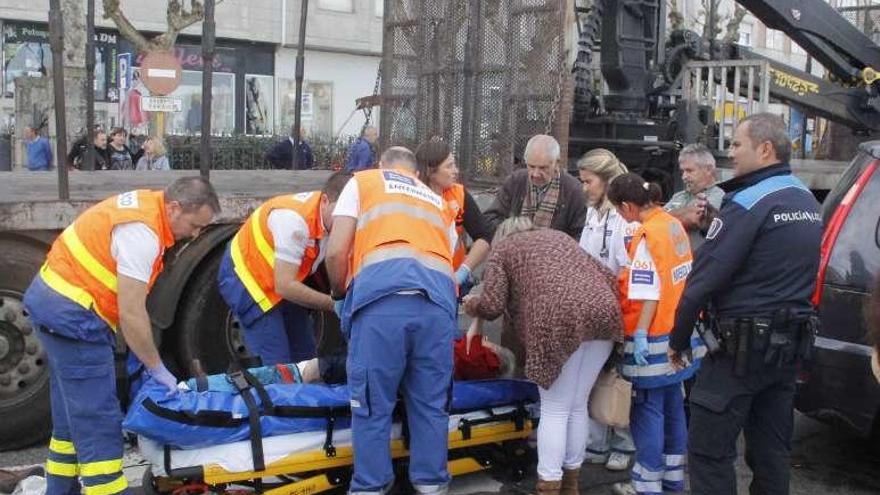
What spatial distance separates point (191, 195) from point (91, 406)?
36.7 inches

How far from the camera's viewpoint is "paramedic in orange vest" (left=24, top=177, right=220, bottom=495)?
3.95 metres

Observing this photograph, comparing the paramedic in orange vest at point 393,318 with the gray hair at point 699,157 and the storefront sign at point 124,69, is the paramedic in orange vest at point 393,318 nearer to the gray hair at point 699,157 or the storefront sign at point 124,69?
the gray hair at point 699,157

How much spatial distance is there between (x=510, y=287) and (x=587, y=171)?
3.62ft

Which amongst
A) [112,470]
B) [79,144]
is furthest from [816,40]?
[112,470]

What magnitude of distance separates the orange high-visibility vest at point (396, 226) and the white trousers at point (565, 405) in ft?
2.33

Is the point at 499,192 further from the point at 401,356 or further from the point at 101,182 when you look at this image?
the point at 101,182

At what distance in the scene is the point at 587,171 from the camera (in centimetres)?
527

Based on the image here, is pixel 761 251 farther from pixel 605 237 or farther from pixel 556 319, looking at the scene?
pixel 605 237

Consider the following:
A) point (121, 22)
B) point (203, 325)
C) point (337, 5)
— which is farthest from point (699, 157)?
point (337, 5)

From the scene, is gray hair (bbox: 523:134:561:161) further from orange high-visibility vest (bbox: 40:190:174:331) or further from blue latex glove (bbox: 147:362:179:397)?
blue latex glove (bbox: 147:362:179:397)

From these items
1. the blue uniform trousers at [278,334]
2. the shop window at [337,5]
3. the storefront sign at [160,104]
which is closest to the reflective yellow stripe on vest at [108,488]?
the blue uniform trousers at [278,334]

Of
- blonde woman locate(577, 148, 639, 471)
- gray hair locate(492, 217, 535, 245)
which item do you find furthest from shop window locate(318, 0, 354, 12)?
gray hair locate(492, 217, 535, 245)

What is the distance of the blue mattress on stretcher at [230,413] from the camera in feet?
13.2

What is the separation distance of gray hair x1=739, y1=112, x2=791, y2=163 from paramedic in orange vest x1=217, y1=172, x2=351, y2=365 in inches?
72.9
